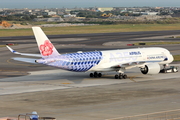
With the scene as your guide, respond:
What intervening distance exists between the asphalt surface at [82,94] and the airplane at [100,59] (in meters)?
1.82

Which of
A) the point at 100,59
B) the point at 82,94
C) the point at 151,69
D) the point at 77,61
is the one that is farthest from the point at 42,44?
the point at 151,69

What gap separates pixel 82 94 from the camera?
46.8 m

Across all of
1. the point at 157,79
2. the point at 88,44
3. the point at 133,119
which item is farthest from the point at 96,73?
the point at 88,44

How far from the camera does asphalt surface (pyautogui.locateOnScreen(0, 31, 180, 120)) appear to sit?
37.5 meters

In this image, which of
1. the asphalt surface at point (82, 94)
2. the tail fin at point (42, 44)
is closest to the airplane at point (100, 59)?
the tail fin at point (42, 44)

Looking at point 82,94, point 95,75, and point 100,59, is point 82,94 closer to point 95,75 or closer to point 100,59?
point 100,59

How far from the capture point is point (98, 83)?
181ft

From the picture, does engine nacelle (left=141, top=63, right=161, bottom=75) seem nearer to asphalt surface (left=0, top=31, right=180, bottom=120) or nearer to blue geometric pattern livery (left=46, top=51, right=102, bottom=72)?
asphalt surface (left=0, top=31, right=180, bottom=120)

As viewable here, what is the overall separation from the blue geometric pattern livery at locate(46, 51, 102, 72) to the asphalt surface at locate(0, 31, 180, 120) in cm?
226

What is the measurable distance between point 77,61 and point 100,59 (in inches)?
166

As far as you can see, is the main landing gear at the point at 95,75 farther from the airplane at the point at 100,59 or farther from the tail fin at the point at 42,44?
the tail fin at the point at 42,44

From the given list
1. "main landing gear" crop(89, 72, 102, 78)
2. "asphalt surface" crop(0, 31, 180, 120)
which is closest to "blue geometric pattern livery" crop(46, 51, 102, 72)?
"asphalt surface" crop(0, 31, 180, 120)

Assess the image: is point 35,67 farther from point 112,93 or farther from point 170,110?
point 170,110

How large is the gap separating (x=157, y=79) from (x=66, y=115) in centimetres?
2636
